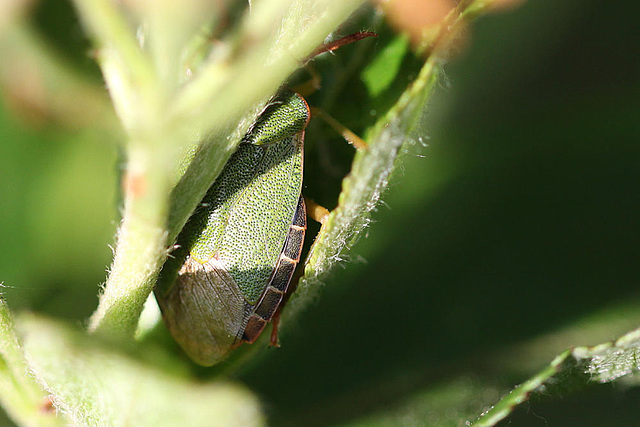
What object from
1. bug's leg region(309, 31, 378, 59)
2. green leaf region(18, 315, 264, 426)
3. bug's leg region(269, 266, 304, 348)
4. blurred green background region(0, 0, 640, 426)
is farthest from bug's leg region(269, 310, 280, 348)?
bug's leg region(309, 31, 378, 59)

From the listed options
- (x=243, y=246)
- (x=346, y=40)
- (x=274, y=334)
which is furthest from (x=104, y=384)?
(x=346, y=40)

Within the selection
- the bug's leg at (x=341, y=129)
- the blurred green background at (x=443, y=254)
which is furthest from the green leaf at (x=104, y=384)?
the bug's leg at (x=341, y=129)

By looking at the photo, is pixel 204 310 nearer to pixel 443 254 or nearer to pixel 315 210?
pixel 315 210

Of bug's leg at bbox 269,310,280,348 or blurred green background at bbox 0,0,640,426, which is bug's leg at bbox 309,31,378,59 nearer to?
blurred green background at bbox 0,0,640,426

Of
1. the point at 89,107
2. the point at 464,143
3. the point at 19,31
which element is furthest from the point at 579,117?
the point at 19,31

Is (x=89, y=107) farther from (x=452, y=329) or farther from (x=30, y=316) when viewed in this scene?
(x=452, y=329)

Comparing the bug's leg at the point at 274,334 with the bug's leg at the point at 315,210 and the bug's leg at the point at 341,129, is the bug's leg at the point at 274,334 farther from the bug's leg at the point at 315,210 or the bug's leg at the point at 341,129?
the bug's leg at the point at 341,129
